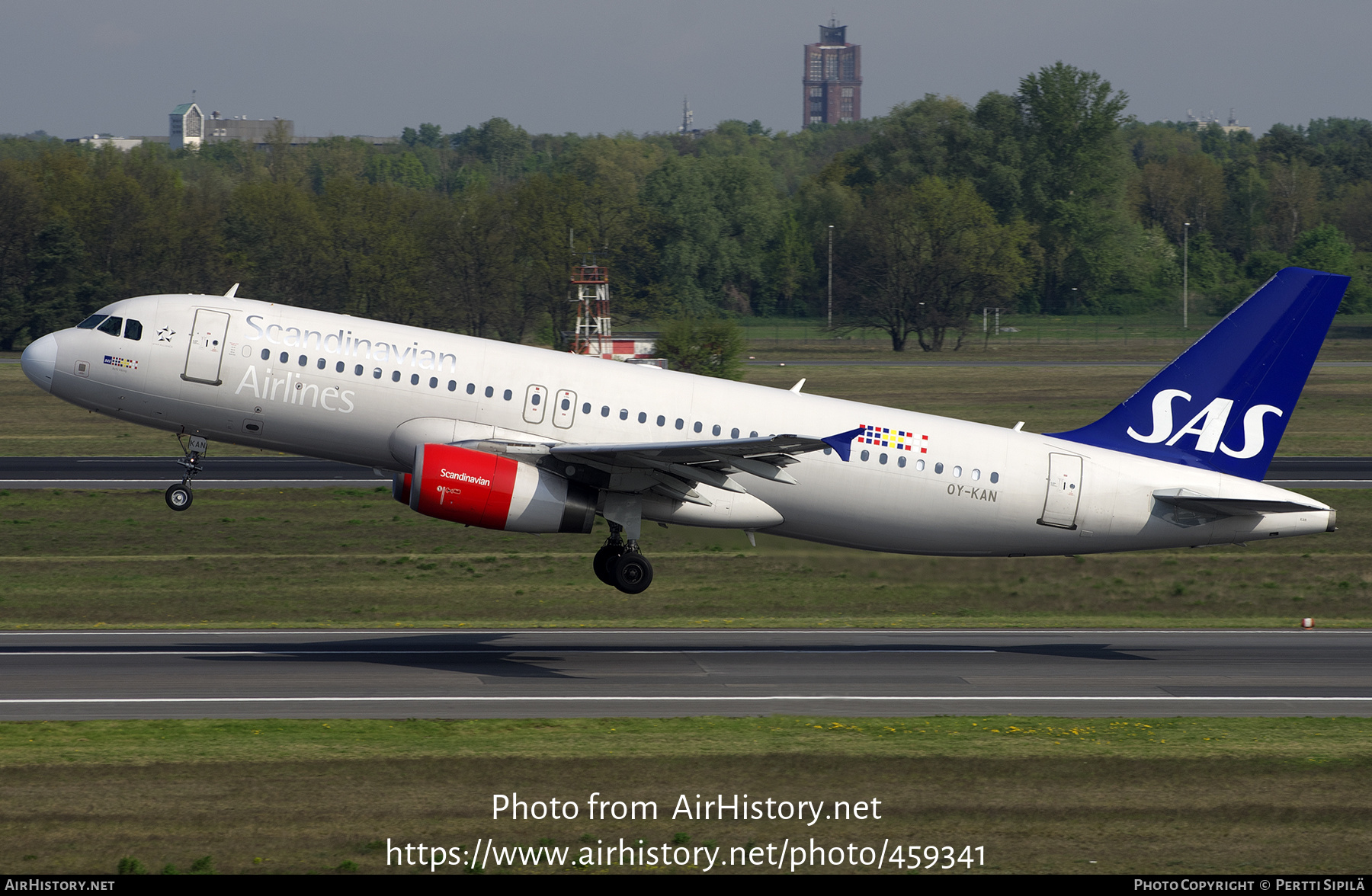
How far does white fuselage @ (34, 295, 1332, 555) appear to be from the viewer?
29938mm

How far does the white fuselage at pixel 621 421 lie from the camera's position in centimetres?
2994

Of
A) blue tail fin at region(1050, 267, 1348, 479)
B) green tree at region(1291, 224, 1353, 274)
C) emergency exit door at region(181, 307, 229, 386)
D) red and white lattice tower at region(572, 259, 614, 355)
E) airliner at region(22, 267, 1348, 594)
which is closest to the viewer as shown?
airliner at region(22, 267, 1348, 594)

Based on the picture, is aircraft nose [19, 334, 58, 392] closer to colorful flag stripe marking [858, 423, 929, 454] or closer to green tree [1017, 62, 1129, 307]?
colorful flag stripe marking [858, 423, 929, 454]

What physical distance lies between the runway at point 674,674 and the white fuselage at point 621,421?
2900 millimetres

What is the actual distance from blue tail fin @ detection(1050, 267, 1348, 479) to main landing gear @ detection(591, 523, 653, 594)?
1017 cm

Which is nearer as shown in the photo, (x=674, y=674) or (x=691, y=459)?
(x=691, y=459)

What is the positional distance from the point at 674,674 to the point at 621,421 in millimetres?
5555

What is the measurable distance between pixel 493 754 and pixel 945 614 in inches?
809

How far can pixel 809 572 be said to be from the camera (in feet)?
145

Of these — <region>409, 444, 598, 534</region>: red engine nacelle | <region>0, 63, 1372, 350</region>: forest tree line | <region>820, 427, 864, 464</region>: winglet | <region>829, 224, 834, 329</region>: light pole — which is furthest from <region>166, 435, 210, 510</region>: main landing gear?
<region>829, 224, 834, 329</region>: light pole

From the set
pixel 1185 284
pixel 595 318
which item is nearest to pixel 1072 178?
pixel 1185 284

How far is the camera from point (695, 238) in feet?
563

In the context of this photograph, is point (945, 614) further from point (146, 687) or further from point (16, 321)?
point (16, 321)

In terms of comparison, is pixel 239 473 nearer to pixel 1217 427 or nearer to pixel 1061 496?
pixel 1061 496
